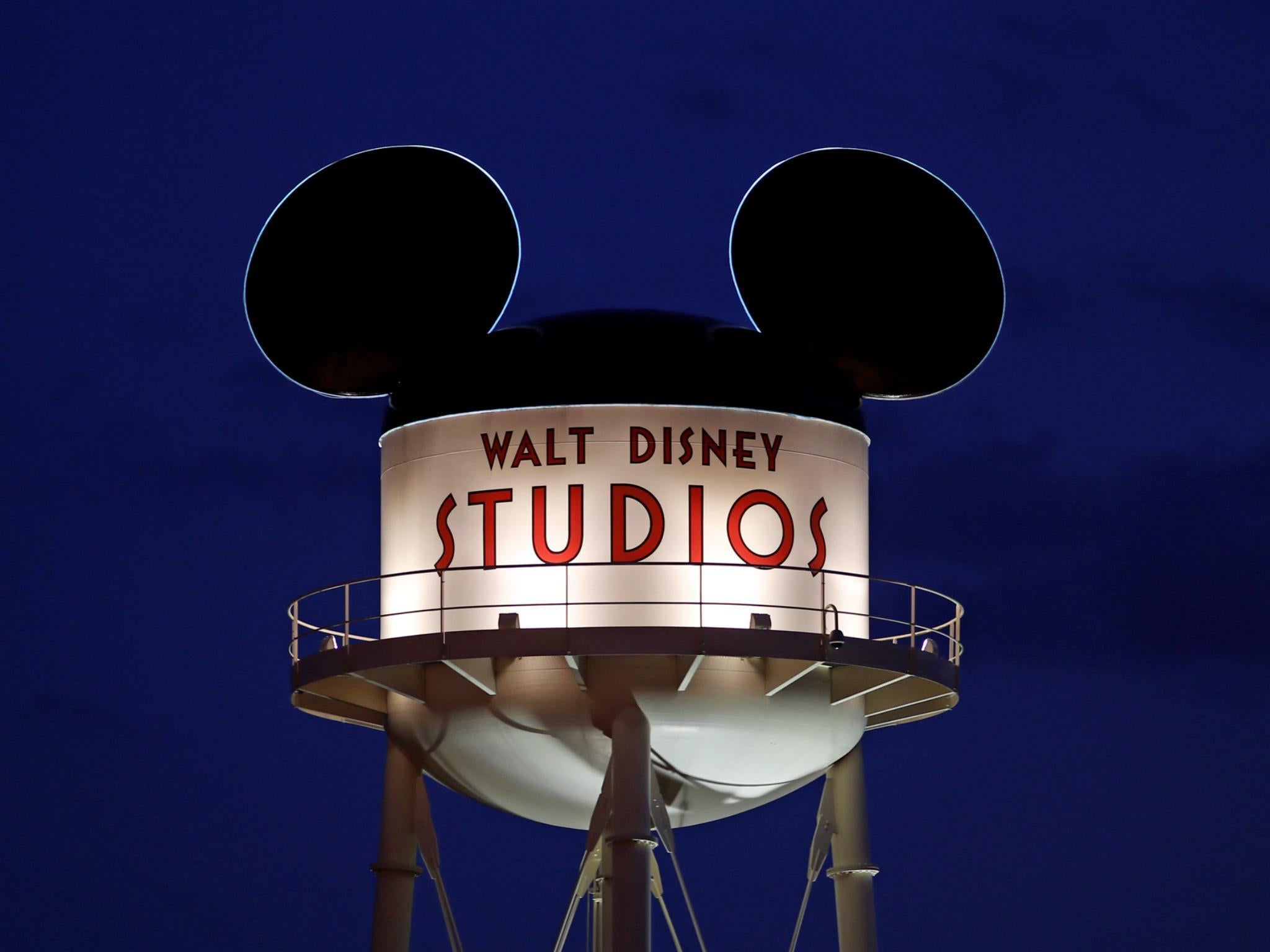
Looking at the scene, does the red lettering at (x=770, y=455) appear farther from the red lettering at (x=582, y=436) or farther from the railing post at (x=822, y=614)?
the red lettering at (x=582, y=436)

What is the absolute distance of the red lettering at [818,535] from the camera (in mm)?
30078

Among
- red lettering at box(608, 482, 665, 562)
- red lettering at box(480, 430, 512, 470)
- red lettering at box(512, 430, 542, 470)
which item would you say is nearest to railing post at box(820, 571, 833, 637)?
red lettering at box(608, 482, 665, 562)

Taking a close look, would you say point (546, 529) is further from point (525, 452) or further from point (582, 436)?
point (582, 436)

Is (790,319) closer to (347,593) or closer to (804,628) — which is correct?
(804,628)

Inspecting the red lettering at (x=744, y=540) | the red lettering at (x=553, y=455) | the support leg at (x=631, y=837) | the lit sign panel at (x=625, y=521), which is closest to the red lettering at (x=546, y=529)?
the lit sign panel at (x=625, y=521)

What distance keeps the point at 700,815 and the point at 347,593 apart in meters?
4.84

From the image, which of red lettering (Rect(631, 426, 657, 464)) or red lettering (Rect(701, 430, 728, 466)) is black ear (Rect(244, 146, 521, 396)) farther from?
red lettering (Rect(701, 430, 728, 466))

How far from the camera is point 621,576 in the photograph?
29.2 m

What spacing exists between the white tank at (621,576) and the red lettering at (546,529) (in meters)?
0.02

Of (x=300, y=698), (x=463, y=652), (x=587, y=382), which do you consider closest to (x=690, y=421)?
(x=587, y=382)

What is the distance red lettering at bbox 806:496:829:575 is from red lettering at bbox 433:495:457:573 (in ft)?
13.0

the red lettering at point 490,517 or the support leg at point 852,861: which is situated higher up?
the red lettering at point 490,517

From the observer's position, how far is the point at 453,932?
3156 centimetres

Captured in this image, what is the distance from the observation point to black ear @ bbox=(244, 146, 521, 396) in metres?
31.5
